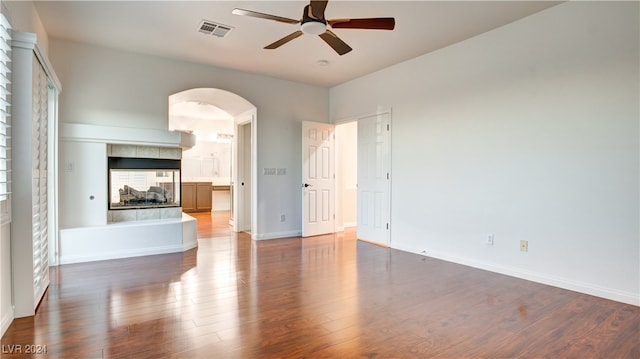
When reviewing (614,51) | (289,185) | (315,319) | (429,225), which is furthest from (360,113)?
(315,319)

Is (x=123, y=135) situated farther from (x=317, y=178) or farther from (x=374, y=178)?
(x=374, y=178)

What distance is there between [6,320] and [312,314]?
84.5 inches

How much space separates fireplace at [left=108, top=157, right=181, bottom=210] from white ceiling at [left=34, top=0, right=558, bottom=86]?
1.52 meters

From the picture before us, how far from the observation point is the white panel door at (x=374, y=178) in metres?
5.37

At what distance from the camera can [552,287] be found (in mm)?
3422

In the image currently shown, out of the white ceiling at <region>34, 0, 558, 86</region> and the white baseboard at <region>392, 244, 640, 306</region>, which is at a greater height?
the white ceiling at <region>34, 0, 558, 86</region>

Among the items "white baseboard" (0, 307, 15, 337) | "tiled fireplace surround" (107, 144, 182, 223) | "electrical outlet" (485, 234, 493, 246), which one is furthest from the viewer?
"tiled fireplace surround" (107, 144, 182, 223)

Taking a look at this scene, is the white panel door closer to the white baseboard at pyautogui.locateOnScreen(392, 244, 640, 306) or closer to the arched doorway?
the white baseboard at pyautogui.locateOnScreen(392, 244, 640, 306)

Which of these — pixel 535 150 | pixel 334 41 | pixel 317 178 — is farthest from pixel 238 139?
pixel 535 150

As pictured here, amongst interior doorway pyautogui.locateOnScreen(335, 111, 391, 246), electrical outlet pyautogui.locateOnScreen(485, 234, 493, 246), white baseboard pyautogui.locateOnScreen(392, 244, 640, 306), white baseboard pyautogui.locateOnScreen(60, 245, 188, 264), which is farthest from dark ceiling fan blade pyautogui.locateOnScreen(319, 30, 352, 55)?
white baseboard pyautogui.locateOnScreen(60, 245, 188, 264)

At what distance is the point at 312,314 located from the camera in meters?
2.73

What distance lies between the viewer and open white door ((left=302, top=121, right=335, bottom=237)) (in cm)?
611

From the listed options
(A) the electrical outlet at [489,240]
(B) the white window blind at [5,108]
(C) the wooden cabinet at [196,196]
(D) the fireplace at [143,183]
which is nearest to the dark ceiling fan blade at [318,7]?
(B) the white window blind at [5,108]

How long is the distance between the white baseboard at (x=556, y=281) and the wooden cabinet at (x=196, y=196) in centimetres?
715
